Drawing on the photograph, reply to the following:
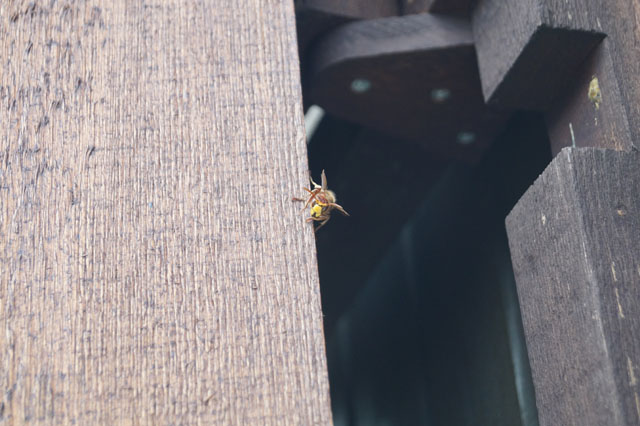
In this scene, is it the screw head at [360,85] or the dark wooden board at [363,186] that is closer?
the screw head at [360,85]

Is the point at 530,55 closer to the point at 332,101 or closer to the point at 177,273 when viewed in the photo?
the point at 332,101

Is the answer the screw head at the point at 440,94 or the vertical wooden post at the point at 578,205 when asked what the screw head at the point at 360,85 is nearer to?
the screw head at the point at 440,94

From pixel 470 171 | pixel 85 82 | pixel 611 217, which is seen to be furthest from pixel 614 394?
pixel 470 171

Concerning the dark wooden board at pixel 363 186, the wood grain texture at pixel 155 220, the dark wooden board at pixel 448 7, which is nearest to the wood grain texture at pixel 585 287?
the wood grain texture at pixel 155 220

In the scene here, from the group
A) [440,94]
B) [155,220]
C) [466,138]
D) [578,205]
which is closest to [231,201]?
[155,220]

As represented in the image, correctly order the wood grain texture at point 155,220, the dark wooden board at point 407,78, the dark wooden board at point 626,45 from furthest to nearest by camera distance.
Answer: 1. the dark wooden board at point 407,78
2. the dark wooden board at point 626,45
3. the wood grain texture at point 155,220

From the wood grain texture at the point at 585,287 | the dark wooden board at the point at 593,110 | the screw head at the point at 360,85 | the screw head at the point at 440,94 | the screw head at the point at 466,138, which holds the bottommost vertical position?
the wood grain texture at the point at 585,287

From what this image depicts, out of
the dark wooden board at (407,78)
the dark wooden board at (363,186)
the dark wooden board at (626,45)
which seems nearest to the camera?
the dark wooden board at (626,45)

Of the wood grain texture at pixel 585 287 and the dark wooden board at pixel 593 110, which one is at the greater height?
the dark wooden board at pixel 593 110
